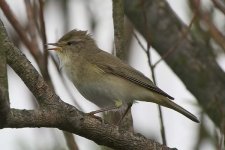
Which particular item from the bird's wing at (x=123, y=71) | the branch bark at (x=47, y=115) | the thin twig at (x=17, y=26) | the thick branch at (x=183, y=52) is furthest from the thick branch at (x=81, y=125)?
the thick branch at (x=183, y=52)

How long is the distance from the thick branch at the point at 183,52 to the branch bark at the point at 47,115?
7.78 feet

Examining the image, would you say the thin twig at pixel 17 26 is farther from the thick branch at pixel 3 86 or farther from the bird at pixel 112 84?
the bird at pixel 112 84

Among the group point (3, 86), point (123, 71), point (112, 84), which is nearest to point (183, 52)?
point (123, 71)

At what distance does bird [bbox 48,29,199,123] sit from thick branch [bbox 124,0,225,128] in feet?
2.44

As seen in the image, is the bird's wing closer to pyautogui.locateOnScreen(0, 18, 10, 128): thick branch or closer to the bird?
the bird

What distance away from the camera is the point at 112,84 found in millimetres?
5258

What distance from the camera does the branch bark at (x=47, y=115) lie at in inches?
122

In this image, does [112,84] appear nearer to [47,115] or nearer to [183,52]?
[183,52]

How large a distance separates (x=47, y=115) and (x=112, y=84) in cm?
207

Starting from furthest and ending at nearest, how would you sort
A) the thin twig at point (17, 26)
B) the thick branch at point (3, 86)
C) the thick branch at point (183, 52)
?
the thick branch at point (183, 52)
the thin twig at point (17, 26)
the thick branch at point (3, 86)

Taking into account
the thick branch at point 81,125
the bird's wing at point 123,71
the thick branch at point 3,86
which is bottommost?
the thick branch at point 81,125

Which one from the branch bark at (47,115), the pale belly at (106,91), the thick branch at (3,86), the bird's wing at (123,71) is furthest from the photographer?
the bird's wing at (123,71)

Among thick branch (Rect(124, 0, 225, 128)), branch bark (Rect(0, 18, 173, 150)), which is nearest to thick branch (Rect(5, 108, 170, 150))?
branch bark (Rect(0, 18, 173, 150))

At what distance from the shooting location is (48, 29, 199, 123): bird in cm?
517
